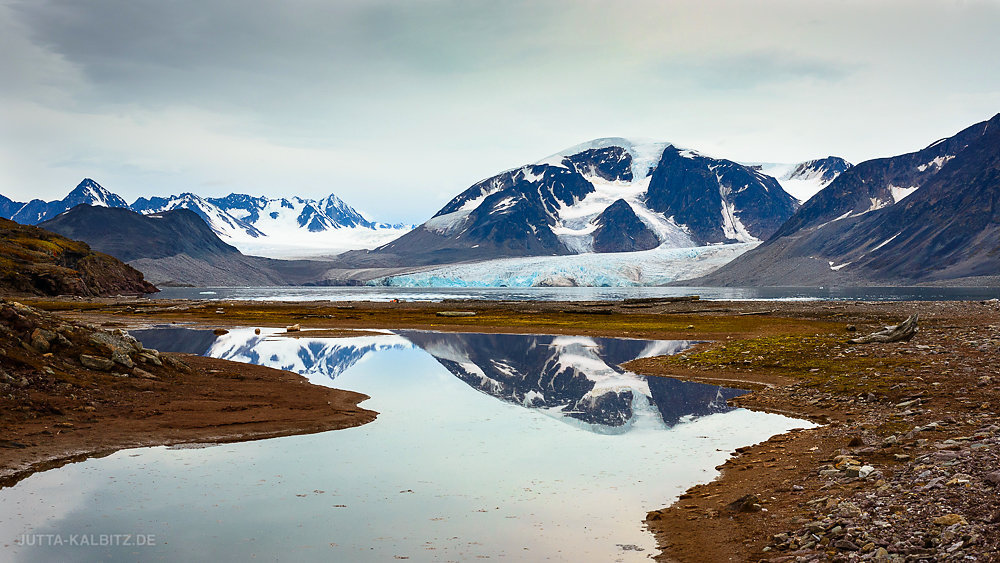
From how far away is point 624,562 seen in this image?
35.9ft

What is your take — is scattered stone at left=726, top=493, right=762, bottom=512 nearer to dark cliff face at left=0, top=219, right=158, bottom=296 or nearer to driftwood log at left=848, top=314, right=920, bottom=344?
driftwood log at left=848, top=314, right=920, bottom=344

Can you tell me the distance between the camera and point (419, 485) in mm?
14969

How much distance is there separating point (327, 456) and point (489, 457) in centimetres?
413

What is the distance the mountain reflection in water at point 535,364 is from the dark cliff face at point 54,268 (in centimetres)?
8638

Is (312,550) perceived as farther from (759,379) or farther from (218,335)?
(218,335)

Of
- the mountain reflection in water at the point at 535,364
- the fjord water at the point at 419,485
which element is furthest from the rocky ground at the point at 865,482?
the mountain reflection in water at the point at 535,364

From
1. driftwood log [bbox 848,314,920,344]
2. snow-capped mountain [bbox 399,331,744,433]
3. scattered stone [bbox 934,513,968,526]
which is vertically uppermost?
scattered stone [bbox 934,513,968,526]

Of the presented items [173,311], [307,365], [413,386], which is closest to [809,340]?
[413,386]

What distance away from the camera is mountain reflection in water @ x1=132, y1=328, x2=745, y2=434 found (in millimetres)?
24828

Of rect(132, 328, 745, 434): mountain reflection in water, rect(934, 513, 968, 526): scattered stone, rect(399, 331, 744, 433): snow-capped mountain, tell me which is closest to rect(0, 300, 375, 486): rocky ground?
rect(132, 328, 745, 434): mountain reflection in water

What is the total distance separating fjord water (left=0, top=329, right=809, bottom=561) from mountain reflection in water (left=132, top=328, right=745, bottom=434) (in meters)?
0.25

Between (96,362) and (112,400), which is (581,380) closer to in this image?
(112,400)

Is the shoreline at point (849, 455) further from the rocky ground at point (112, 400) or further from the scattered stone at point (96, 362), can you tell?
the scattered stone at point (96, 362)

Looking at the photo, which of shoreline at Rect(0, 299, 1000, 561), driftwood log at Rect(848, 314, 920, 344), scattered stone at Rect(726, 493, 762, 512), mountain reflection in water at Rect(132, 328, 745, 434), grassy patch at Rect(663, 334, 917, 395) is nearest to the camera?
shoreline at Rect(0, 299, 1000, 561)
